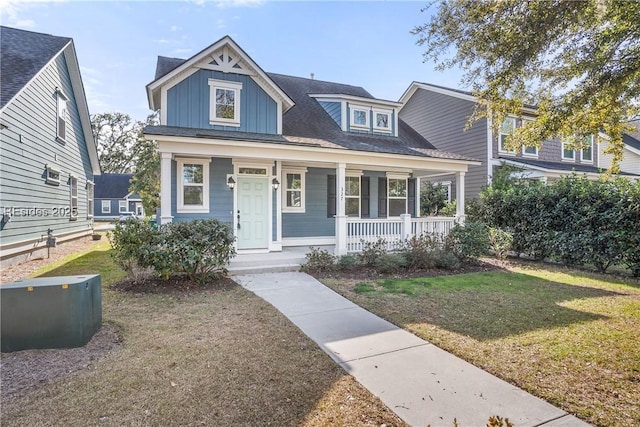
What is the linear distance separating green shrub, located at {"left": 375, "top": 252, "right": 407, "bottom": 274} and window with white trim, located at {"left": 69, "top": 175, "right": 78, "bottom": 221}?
1244 cm

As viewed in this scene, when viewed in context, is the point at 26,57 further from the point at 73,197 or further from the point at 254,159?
the point at 254,159

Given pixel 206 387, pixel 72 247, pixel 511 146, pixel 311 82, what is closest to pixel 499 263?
pixel 511 146

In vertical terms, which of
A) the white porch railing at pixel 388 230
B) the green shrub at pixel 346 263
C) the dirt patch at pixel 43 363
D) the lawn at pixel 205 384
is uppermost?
the white porch railing at pixel 388 230

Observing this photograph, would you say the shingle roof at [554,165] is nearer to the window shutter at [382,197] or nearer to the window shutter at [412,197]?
the window shutter at [412,197]

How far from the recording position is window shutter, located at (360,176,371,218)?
41.3ft

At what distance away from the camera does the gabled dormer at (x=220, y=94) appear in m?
9.52

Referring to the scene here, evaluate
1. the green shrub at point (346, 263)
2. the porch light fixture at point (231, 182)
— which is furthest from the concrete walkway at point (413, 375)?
the porch light fixture at point (231, 182)

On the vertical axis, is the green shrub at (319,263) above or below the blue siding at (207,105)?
below

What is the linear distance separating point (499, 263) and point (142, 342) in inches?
391

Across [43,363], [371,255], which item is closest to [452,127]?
[371,255]

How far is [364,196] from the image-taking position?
12.7 meters

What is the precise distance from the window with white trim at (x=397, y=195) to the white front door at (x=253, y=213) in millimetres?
5256

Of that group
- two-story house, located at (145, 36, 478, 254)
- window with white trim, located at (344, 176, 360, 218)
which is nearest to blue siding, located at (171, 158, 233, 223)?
two-story house, located at (145, 36, 478, 254)

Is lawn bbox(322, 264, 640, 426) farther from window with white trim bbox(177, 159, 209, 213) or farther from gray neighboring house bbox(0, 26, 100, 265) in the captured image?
gray neighboring house bbox(0, 26, 100, 265)
